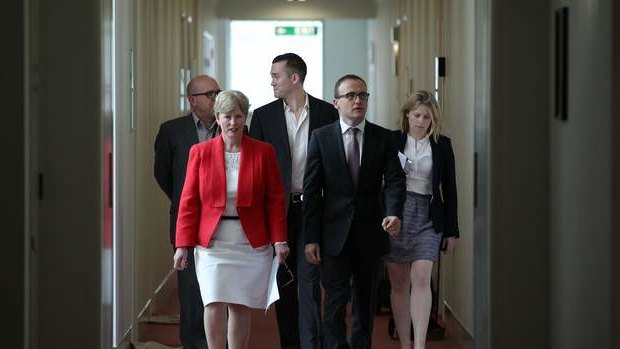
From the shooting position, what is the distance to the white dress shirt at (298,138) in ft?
22.6

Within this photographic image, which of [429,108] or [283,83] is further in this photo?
[429,108]

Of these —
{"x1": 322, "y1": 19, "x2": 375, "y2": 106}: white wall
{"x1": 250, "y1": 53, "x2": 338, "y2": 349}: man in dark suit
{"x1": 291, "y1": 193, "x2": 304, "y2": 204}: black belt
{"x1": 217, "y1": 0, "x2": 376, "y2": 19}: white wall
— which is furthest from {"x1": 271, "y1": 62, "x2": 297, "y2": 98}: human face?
{"x1": 322, "y1": 19, "x2": 375, "y2": 106}: white wall

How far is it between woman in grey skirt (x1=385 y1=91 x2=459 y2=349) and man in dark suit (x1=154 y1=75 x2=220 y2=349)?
1123 millimetres

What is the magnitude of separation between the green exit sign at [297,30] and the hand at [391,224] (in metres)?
14.1

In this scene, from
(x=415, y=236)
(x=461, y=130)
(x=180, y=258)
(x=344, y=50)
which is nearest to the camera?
(x=180, y=258)

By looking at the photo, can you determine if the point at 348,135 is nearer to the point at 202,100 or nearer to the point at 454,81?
the point at 202,100

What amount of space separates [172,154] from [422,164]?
57.1 inches

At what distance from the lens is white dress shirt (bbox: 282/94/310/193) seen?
22.6 ft

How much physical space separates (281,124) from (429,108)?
89 cm

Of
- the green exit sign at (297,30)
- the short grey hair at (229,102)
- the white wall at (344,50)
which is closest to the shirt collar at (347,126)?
the short grey hair at (229,102)

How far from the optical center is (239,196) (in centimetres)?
606

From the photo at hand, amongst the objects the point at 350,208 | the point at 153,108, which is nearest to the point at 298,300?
the point at 350,208
